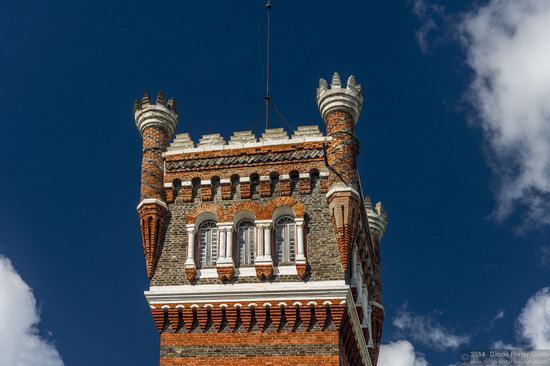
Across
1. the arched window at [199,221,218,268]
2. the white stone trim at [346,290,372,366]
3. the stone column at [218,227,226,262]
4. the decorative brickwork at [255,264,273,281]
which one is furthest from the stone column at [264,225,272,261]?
the white stone trim at [346,290,372,366]

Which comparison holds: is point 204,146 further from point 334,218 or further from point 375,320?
point 375,320

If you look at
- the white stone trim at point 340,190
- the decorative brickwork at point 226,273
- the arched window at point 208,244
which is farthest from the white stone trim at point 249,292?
the white stone trim at point 340,190

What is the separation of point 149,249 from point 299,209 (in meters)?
5.90

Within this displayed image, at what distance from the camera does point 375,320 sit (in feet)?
171

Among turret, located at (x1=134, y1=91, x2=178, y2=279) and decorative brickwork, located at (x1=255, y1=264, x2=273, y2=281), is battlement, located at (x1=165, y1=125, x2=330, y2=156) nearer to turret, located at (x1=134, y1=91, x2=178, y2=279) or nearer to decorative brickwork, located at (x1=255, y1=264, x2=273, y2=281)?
turret, located at (x1=134, y1=91, x2=178, y2=279)

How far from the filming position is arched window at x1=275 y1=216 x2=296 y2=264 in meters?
43.1

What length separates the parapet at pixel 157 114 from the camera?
46.4m

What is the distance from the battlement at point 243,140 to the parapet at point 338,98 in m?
0.99

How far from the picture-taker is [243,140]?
149ft

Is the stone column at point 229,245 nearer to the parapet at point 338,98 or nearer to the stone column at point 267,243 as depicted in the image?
the stone column at point 267,243

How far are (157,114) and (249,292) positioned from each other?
8.86 meters

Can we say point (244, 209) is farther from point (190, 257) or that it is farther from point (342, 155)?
point (342, 155)

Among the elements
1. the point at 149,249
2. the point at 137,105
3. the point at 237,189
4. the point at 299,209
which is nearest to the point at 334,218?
the point at 299,209

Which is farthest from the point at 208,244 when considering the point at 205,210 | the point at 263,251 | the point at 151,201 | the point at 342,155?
the point at 342,155
